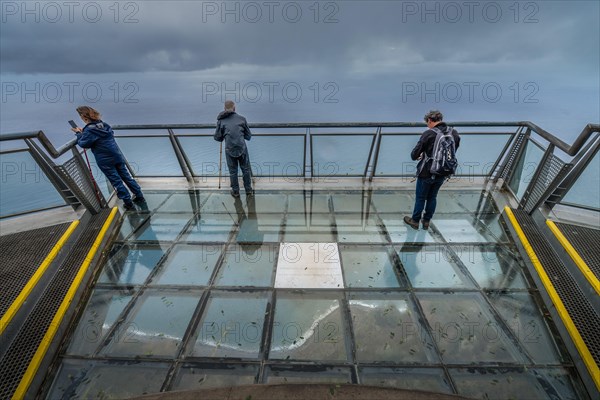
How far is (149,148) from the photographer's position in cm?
612

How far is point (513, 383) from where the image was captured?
2494mm

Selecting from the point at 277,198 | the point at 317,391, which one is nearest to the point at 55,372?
the point at 317,391

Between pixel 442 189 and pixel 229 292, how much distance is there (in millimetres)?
4929

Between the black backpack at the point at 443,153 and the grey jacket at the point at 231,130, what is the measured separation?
3398mm

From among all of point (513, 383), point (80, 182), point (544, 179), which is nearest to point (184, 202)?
point (80, 182)

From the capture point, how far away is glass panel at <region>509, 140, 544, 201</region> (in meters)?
4.91

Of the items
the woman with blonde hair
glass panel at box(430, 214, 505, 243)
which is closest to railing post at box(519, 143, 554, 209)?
glass panel at box(430, 214, 505, 243)

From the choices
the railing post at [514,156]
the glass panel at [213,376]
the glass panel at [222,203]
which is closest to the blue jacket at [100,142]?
the glass panel at [222,203]

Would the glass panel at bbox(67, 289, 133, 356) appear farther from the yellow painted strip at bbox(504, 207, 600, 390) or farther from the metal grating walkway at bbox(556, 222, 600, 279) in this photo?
the metal grating walkway at bbox(556, 222, 600, 279)

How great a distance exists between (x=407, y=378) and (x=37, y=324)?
3961 mm

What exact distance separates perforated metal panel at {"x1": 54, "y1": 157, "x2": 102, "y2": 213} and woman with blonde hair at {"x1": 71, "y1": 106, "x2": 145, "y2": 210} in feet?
0.98

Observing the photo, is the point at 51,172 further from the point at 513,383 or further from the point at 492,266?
the point at 492,266

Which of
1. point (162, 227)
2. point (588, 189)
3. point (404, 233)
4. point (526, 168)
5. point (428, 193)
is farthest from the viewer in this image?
point (526, 168)

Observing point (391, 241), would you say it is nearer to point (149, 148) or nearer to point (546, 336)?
point (546, 336)
